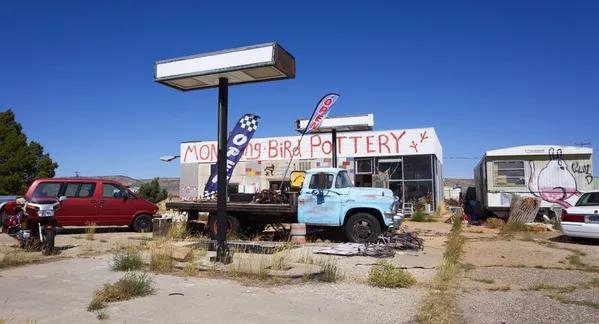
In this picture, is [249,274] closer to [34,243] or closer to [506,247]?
[34,243]

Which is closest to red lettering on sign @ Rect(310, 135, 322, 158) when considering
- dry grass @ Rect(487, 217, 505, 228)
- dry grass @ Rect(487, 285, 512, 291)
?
dry grass @ Rect(487, 217, 505, 228)

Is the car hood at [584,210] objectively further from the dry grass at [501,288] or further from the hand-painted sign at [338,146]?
the hand-painted sign at [338,146]

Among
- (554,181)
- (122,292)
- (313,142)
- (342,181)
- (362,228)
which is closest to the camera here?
(122,292)

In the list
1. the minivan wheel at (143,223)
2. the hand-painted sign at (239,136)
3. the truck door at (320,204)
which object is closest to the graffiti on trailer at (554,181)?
the truck door at (320,204)

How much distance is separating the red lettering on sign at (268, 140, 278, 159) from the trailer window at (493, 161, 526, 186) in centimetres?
1379

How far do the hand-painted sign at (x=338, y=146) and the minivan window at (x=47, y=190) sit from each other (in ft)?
51.3

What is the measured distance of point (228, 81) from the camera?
344 inches

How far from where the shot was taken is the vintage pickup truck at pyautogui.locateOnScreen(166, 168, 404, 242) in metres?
11.3

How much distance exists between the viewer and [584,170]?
56.7 ft

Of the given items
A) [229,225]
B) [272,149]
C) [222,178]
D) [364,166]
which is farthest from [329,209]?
[272,149]

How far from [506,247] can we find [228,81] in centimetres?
828

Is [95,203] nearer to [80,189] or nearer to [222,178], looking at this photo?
[80,189]

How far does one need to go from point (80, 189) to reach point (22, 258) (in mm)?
5688

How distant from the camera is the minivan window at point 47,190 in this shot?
1278 centimetres
